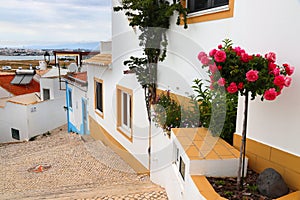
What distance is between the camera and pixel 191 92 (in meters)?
5.87

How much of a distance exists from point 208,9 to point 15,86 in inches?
1103

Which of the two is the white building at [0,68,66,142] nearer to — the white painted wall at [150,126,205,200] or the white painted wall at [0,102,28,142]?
the white painted wall at [0,102,28,142]

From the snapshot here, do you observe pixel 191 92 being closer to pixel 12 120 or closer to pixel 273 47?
pixel 273 47

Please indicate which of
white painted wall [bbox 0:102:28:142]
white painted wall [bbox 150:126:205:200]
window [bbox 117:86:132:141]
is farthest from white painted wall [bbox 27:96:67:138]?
white painted wall [bbox 150:126:205:200]

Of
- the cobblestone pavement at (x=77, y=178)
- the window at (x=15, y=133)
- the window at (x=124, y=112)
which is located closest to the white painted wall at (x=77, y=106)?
the cobblestone pavement at (x=77, y=178)

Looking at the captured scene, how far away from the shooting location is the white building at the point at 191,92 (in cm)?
303

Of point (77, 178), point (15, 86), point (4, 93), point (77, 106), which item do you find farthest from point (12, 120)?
point (77, 178)

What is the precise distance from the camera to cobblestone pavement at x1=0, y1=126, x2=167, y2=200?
557cm

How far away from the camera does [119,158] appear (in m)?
10.2

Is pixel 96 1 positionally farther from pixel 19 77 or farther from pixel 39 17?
pixel 19 77

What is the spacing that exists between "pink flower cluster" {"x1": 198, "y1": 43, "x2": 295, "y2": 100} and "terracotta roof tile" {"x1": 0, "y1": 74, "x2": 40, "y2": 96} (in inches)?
1145

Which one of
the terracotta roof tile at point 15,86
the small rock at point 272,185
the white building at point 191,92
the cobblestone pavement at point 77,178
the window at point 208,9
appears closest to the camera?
the small rock at point 272,185

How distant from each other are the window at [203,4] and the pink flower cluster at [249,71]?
7.44ft

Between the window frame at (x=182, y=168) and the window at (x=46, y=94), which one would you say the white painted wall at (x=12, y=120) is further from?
the window frame at (x=182, y=168)
